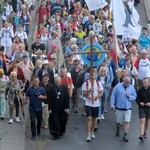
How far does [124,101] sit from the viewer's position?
16578mm

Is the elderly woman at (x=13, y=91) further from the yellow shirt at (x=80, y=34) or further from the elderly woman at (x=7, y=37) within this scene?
the yellow shirt at (x=80, y=34)

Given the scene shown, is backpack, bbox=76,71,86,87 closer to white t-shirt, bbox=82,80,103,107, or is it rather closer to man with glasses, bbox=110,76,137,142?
white t-shirt, bbox=82,80,103,107

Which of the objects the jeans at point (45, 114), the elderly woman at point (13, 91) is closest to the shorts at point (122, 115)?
the jeans at point (45, 114)

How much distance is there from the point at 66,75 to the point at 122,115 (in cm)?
192

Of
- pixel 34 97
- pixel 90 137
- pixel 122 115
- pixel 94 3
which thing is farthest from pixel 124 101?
pixel 94 3

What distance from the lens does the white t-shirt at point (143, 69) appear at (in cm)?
1956

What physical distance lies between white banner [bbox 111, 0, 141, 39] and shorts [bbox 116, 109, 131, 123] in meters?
3.43

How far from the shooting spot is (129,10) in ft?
66.0

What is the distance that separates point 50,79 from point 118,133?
2.47 meters

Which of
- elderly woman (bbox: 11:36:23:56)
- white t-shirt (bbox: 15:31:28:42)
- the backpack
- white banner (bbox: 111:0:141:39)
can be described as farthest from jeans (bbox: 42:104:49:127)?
white t-shirt (bbox: 15:31:28:42)

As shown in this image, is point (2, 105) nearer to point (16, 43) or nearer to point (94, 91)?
point (94, 91)

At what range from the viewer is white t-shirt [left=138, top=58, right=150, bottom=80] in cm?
1956

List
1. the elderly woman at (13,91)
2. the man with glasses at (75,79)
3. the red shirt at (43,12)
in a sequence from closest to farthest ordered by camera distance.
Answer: the elderly woman at (13,91), the man with glasses at (75,79), the red shirt at (43,12)

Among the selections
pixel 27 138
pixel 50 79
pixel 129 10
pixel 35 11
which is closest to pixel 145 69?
pixel 129 10
